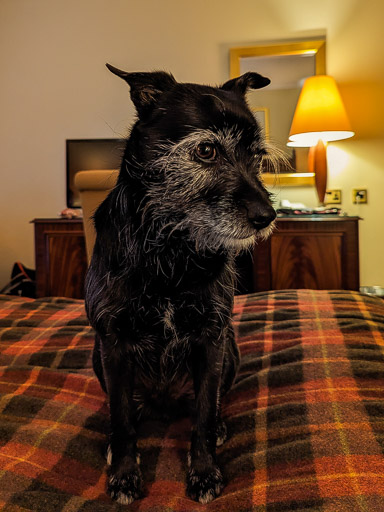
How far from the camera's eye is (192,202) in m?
0.92

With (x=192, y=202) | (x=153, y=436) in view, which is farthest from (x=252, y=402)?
(x=192, y=202)

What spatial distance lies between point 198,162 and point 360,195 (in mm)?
3054

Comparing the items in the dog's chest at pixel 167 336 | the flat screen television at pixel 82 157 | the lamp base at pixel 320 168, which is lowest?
the dog's chest at pixel 167 336

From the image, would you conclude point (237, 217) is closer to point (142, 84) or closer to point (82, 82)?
point (142, 84)

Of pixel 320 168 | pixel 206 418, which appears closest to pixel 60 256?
pixel 320 168

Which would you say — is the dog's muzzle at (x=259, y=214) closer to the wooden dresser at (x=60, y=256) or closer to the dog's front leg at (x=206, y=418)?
the dog's front leg at (x=206, y=418)

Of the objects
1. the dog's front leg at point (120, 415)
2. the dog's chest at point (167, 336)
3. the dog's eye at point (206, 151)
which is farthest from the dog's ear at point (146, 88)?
the dog's front leg at point (120, 415)

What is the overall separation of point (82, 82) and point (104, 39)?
1.32 ft

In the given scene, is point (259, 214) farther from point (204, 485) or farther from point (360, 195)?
point (360, 195)

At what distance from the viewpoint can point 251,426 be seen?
1098mm

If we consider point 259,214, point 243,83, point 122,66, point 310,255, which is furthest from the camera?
point 122,66

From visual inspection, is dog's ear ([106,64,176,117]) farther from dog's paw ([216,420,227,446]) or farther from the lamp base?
the lamp base

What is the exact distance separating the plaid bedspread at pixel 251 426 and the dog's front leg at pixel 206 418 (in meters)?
0.04

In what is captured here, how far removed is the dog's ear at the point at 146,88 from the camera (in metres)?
0.94
